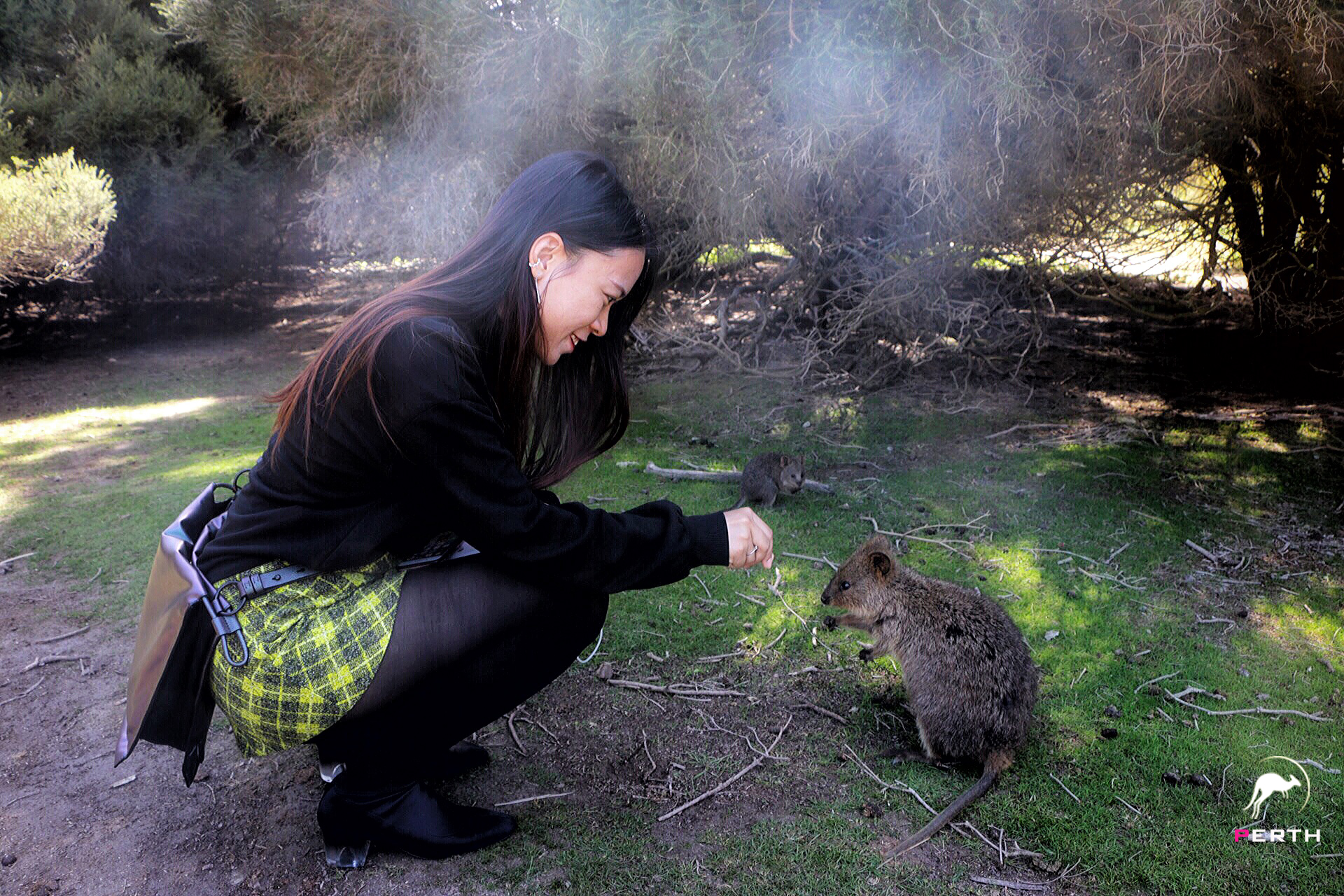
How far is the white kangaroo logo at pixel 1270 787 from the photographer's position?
7.72 feet

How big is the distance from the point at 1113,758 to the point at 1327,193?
4.12 metres

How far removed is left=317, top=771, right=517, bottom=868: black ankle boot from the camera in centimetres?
209

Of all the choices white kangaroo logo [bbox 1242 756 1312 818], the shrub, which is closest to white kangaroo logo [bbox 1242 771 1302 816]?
white kangaroo logo [bbox 1242 756 1312 818]

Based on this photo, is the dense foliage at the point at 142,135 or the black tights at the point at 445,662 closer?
the black tights at the point at 445,662

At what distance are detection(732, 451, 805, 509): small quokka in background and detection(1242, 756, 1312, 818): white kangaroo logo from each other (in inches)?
92.0

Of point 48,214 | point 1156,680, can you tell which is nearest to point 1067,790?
point 1156,680

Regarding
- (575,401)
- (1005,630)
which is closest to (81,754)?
(575,401)

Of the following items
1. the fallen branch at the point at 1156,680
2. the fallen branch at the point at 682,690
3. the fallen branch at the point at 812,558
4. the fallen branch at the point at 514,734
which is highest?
the fallen branch at the point at 1156,680

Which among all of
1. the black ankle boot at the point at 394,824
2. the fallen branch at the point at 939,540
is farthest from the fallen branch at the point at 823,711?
the fallen branch at the point at 939,540

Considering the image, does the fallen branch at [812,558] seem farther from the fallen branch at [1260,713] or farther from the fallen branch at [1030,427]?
the fallen branch at [1030,427]

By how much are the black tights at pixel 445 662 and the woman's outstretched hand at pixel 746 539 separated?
1.23 feet

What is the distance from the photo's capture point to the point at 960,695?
2.54 metres

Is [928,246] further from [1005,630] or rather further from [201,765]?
[201,765]

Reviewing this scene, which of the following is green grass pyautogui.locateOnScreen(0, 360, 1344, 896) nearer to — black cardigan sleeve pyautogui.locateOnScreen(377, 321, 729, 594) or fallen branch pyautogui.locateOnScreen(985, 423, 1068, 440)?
fallen branch pyautogui.locateOnScreen(985, 423, 1068, 440)
